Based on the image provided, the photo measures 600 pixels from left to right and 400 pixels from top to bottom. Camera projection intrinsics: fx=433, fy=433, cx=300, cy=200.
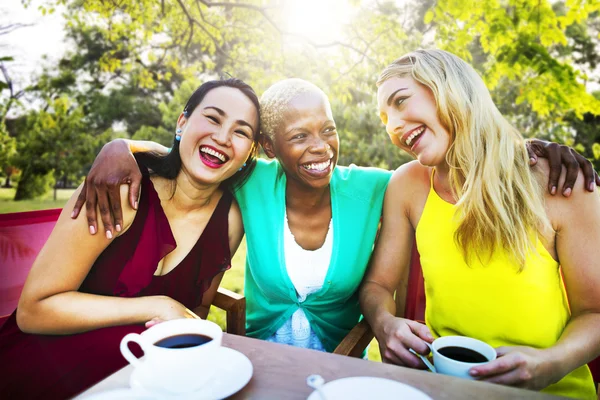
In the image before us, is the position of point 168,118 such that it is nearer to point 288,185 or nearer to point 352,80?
point 352,80

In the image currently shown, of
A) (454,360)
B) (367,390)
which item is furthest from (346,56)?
(367,390)

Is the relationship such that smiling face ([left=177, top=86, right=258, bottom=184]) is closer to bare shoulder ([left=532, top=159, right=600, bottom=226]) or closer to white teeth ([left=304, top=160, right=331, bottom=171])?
white teeth ([left=304, top=160, right=331, bottom=171])

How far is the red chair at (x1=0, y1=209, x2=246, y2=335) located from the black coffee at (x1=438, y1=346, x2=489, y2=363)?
47.3 inches

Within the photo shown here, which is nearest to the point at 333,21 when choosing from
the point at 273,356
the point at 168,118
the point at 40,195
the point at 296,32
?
the point at 296,32

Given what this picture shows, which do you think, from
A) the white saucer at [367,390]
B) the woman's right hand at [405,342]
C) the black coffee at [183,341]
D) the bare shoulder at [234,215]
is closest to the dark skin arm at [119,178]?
the bare shoulder at [234,215]

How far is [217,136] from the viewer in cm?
202

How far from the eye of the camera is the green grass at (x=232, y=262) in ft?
15.1

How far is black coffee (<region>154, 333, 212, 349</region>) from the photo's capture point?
105 cm

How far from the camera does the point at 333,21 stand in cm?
588

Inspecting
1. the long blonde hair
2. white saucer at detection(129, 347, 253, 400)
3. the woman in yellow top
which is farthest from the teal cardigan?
white saucer at detection(129, 347, 253, 400)

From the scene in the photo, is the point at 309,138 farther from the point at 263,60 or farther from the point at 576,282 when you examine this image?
the point at 263,60

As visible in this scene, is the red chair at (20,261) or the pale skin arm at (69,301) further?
the red chair at (20,261)

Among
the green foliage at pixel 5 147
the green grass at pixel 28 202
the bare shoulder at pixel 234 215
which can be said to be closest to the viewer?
the bare shoulder at pixel 234 215

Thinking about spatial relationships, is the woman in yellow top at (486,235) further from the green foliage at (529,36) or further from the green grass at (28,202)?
the green grass at (28,202)
